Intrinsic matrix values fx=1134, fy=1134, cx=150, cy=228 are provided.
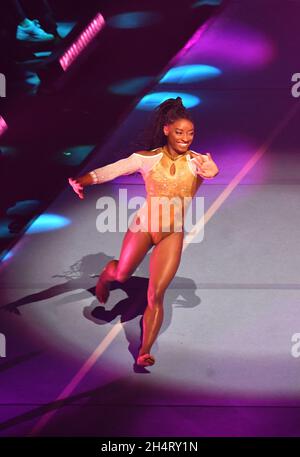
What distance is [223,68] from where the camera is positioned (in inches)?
313

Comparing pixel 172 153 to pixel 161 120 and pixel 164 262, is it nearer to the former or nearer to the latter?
pixel 161 120

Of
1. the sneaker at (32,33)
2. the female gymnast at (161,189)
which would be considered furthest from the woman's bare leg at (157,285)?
the sneaker at (32,33)

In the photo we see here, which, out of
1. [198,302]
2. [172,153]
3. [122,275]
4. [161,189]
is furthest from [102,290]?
[172,153]

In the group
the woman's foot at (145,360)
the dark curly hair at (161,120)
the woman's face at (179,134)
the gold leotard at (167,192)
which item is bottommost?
the woman's foot at (145,360)

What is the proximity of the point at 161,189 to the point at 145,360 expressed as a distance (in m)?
0.99

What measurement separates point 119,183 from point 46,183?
527 millimetres

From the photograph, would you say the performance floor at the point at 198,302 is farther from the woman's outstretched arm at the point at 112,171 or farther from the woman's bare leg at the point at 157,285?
the woman's outstretched arm at the point at 112,171

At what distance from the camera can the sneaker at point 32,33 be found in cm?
824

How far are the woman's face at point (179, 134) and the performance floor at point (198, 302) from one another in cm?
86

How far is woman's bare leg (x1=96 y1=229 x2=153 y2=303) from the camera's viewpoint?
6633 millimetres

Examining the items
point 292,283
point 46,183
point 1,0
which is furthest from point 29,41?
point 292,283

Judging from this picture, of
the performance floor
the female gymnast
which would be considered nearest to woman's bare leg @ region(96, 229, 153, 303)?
the female gymnast

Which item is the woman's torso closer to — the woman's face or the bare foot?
the woman's face

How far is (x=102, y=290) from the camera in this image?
6.84 metres
